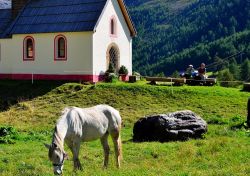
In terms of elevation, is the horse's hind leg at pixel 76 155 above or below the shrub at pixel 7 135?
above

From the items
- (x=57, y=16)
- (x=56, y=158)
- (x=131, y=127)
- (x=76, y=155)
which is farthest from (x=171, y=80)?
(x=56, y=158)

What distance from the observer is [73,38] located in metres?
39.8

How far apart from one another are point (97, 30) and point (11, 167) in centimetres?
2474

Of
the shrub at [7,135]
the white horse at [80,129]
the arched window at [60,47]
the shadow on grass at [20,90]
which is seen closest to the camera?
the white horse at [80,129]

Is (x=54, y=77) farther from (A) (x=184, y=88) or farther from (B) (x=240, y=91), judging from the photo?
(B) (x=240, y=91)

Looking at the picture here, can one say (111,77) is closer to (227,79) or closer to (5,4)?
(5,4)

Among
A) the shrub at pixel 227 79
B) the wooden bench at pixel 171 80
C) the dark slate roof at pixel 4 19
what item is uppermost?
the dark slate roof at pixel 4 19

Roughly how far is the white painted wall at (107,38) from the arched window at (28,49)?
6457 millimetres

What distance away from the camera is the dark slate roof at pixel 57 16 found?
3934 centimetres

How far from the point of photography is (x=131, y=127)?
90.7 ft

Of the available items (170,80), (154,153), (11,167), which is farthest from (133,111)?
(11,167)

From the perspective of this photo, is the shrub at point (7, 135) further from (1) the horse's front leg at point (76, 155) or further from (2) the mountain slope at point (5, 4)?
(2) the mountain slope at point (5, 4)

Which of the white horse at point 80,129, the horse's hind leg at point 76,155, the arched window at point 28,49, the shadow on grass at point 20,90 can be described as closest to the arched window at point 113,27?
the shadow on grass at point 20,90

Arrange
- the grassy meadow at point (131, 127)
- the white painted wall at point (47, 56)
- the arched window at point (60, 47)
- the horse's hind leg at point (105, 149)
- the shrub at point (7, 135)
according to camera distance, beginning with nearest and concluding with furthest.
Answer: the grassy meadow at point (131, 127) → the horse's hind leg at point (105, 149) → the shrub at point (7, 135) → the white painted wall at point (47, 56) → the arched window at point (60, 47)
